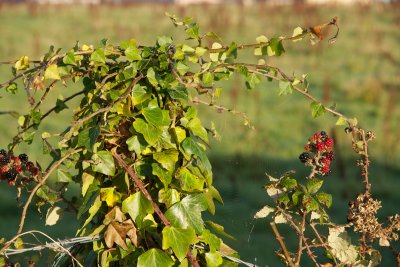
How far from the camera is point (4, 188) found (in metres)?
6.80

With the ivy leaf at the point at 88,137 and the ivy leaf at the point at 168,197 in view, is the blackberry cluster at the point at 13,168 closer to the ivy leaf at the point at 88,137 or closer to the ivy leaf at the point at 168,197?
the ivy leaf at the point at 88,137

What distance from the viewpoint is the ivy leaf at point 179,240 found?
72.9 inches

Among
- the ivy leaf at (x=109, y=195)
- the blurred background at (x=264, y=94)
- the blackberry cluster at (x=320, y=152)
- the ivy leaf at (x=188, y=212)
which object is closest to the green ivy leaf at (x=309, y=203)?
the blackberry cluster at (x=320, y=152)

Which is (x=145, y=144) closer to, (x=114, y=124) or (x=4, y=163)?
(x=114, y=124)

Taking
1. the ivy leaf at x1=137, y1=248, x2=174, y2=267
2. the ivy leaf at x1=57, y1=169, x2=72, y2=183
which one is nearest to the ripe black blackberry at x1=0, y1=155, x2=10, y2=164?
the ivy leaf at x1=57, y1=169, x2=72, y2=183

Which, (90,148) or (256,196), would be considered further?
(256,196)

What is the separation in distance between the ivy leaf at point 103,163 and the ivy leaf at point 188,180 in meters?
0.19

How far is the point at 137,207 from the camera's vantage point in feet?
6.28

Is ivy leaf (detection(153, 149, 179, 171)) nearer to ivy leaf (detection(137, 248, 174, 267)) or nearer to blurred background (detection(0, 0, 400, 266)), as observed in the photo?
ivy leaf (detection(137, 248, 174, 267))

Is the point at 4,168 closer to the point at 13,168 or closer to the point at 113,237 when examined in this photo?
the point at 13,168

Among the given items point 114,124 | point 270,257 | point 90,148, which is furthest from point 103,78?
Answer: point 270,257

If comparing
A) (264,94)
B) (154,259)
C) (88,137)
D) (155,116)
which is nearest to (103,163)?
(88,137)

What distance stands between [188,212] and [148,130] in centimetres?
25

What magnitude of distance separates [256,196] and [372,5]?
1055 centimetres
